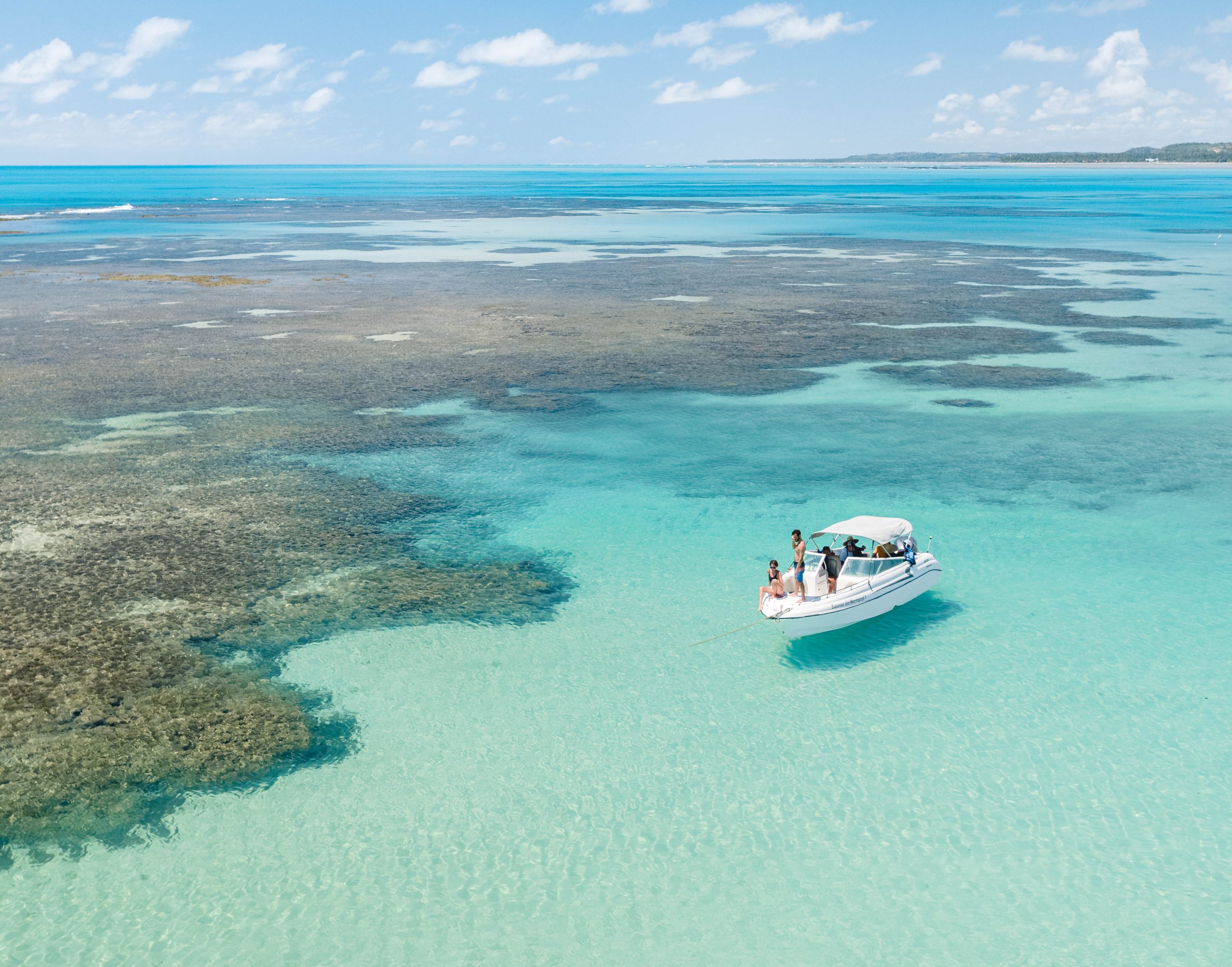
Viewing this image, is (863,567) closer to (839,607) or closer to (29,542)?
(839,607)

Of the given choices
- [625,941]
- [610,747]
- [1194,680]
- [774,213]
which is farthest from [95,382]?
[774,213]

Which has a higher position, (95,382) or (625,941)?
(95,382)

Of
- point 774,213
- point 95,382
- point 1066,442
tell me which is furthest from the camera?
point 774,213

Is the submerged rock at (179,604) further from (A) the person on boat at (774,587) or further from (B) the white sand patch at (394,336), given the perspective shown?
(B) the white sand patch at (394,336)

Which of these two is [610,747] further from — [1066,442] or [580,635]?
[1066,442]

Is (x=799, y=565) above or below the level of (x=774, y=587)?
above

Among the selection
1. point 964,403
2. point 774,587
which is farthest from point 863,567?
point 964,403

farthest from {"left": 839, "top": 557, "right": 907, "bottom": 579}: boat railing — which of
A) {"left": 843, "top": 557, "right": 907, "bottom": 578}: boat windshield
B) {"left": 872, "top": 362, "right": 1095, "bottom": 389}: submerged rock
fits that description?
{"left": 872, "top": 362, "right": 1095, "bottom": 389}: submerged rock
